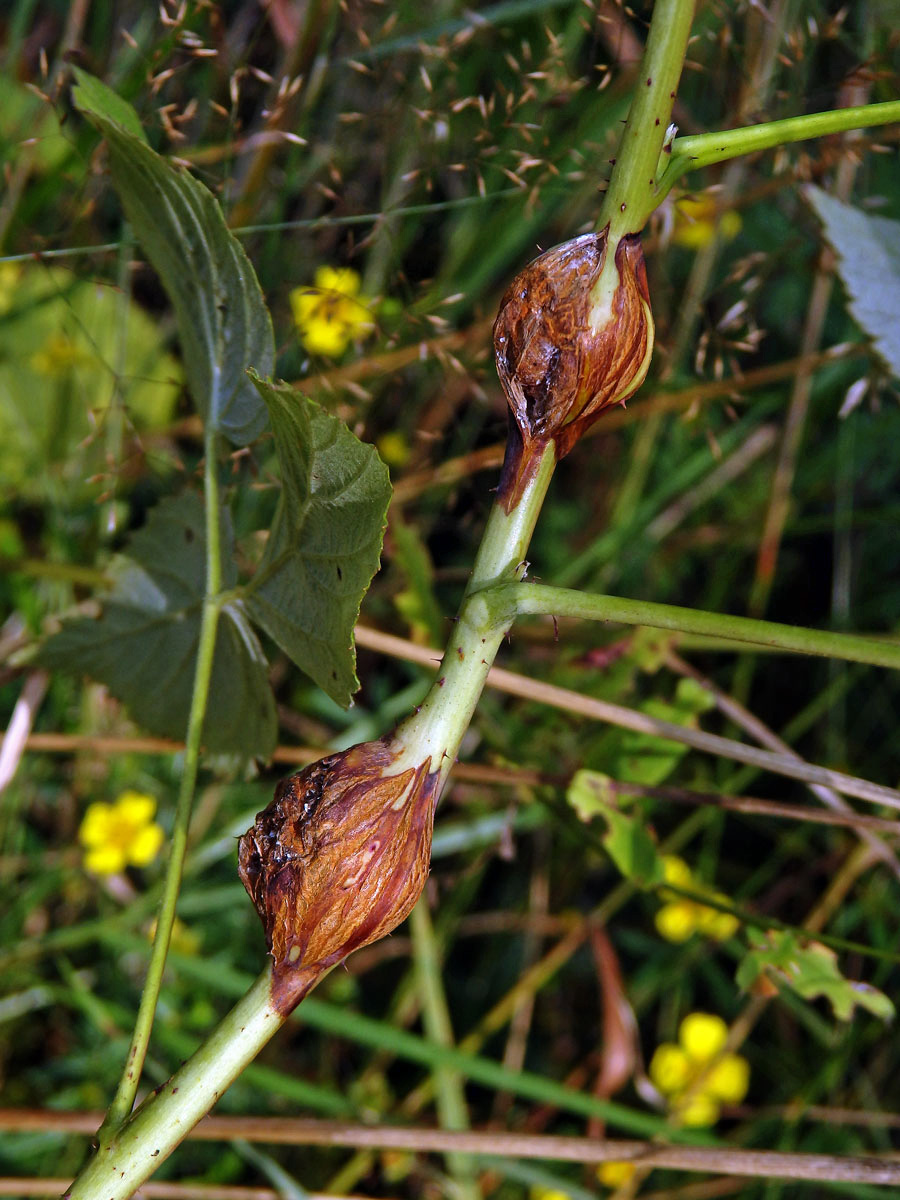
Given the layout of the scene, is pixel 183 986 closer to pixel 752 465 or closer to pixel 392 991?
pixel 392 991

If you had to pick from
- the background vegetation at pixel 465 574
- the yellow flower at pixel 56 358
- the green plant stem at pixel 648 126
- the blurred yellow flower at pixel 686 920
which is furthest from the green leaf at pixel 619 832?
the yellow flower at pixel 56 358

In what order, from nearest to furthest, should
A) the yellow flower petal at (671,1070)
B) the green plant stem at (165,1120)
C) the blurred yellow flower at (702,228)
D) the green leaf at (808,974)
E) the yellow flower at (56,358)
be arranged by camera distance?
the green plant stem at (165,1120), the green leaf at (808,974), the yellow flower petal at (671,1070), the blurred yellow flower at (702,228), the yellow flower at (56,358)

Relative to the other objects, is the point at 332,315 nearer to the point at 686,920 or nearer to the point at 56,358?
the point at 56,358

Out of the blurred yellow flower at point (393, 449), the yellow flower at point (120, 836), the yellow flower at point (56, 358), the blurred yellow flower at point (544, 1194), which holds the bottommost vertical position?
the blurred yellow flower at point (544, 1194)

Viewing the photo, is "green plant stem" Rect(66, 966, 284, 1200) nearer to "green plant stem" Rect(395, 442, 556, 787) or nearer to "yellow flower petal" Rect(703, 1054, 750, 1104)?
"green plant stem" Rect(395, 442, 556, 787)

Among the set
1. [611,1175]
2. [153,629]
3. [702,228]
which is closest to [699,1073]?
[611,1175]

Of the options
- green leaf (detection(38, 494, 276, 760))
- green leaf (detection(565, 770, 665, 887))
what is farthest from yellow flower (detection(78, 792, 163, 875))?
green leaf (detection(565, 770, 665, 887))

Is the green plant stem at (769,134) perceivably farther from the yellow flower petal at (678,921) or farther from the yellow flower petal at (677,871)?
the yellow flower petal at (678,921)
